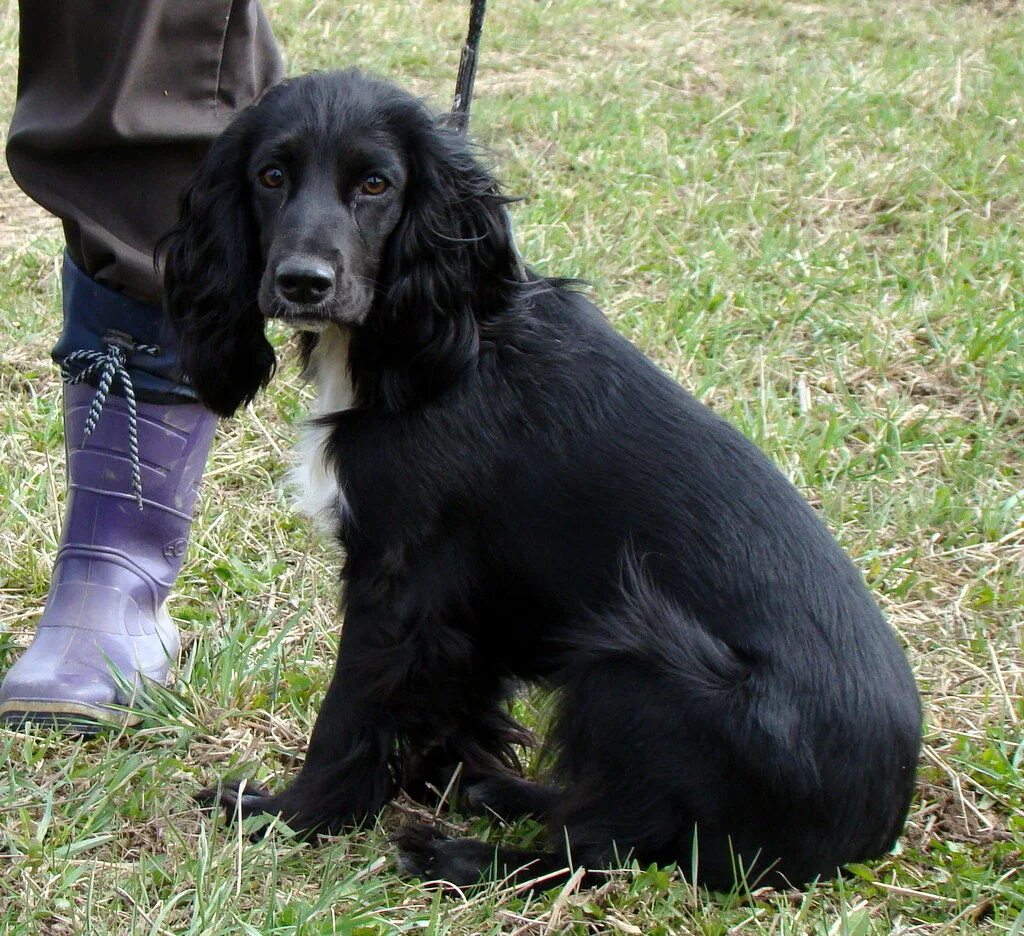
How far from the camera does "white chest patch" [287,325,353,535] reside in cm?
253

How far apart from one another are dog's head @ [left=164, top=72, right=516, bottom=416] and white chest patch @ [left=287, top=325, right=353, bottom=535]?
8cm

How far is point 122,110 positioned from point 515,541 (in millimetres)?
1229

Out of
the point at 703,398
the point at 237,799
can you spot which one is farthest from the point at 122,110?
the point at 703,398

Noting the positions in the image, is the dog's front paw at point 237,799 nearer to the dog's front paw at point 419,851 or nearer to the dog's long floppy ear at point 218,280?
the dog's front paw at point 419,851

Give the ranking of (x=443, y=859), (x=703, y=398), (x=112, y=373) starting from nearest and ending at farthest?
1. (x=443, y=859)
2. (x=112, y=373)
3. (x=703, y=398)

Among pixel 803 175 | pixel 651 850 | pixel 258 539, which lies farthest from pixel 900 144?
pixel 651 850

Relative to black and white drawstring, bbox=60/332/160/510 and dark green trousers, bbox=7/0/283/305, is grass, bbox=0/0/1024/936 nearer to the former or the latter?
black and white drawstring, bbox=60/332/160/510

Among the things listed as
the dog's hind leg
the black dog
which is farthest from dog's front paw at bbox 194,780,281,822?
the dog's hind leg

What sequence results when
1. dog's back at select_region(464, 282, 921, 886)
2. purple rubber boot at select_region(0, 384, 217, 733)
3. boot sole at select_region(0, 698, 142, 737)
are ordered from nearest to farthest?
dog's back at select_region(464, 282, 921, 886)
boot sole at select_region(0, 698, 142, 737)
purple rubber boot at select_region(0, 384, 217, 733)

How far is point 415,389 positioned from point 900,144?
384 cm

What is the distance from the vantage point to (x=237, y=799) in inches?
98.0

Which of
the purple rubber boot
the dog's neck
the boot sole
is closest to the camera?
the dog's neck

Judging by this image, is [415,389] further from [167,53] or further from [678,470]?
[167,53]

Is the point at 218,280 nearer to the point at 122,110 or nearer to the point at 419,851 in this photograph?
the point at 122,110
